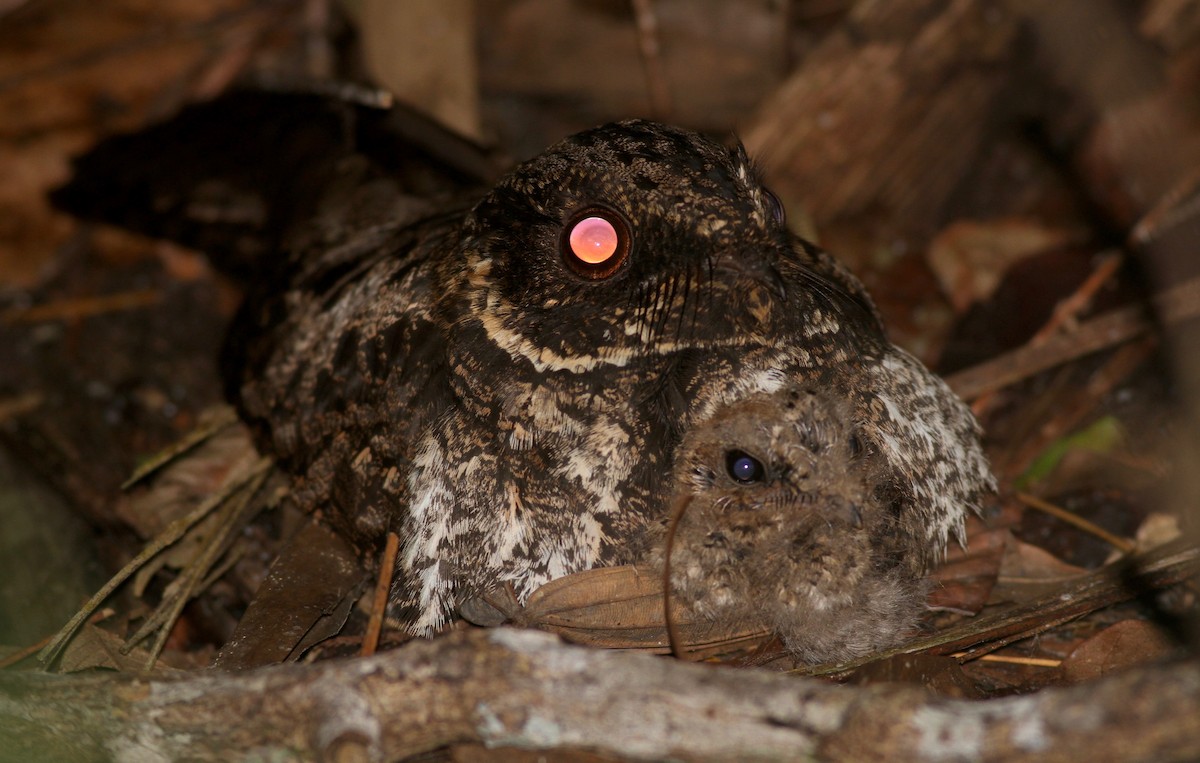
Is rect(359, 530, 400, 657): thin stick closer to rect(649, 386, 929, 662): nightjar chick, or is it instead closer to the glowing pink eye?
rect(649, 386, 929, 662): nightjar chick

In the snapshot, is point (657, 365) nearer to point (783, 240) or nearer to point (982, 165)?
point (783, 240)

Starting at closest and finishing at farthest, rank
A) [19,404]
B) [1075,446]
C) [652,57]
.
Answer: [1075,446], [19,404], [652,57]

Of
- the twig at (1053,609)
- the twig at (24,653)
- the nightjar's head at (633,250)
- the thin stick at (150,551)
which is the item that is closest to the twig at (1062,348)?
the twig at (1053,609)

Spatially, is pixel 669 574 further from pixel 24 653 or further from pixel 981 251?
pixel 981 251

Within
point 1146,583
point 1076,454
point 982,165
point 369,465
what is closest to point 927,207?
point 982,165

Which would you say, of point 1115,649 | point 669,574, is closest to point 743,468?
point 669,574

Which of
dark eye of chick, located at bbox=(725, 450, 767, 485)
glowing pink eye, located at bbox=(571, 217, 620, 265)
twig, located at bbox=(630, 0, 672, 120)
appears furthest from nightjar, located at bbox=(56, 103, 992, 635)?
twig, located at bbox=(630, 0, 672, 120)
